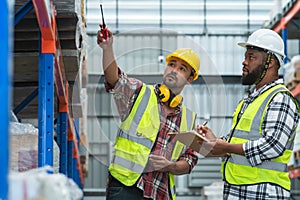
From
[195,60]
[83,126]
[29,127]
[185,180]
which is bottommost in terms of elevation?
[185,180]

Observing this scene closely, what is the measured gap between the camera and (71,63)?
7383mm

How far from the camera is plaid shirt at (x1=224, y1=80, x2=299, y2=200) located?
16.1ft

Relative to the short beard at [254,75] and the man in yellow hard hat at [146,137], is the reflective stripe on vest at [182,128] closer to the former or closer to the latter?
the man in yellow hard hat at [146,137]

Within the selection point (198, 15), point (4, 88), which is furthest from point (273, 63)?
point (198, 15)

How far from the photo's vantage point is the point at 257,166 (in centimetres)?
501

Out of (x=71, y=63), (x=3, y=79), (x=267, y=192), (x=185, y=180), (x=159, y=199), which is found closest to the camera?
(x=3, y=79)

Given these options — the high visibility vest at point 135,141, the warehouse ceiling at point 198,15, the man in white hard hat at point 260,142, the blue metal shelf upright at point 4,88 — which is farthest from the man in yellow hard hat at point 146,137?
the warehouse ceiling at point 198,15

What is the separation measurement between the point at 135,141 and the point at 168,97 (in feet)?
1.32

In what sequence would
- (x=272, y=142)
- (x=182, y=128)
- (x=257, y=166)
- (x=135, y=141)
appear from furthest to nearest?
(x=182, y=128) < (x=135, y=141) < (x=257, y=166) < (x=272, y=142)

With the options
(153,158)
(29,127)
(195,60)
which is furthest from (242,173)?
(29,127)

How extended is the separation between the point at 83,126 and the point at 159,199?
703 cm

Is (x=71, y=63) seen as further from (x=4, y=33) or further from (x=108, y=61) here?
(x=4, y=33)

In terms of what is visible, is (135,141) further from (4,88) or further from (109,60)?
(4,88)

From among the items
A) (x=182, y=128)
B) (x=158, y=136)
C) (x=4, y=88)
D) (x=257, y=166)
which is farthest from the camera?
(x=182, y=128)
